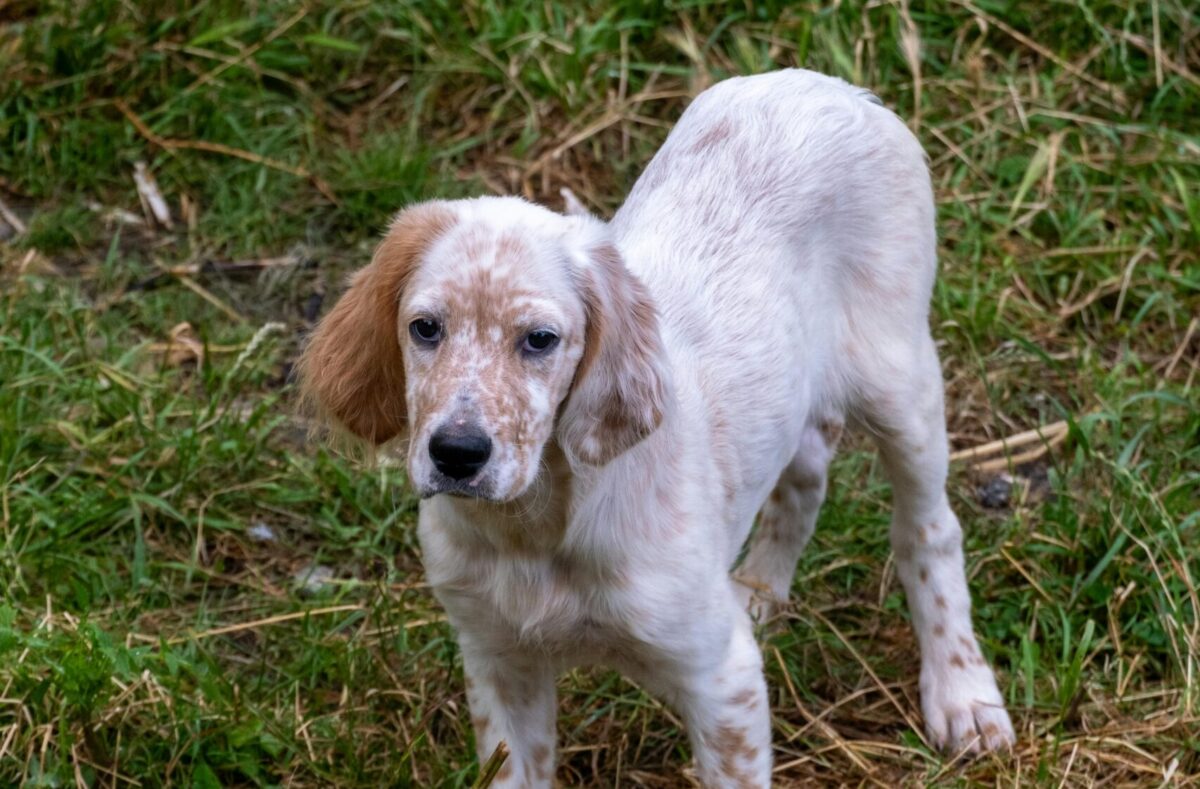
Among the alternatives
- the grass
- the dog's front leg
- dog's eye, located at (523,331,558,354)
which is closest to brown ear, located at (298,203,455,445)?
dog's eye, located at (523,331,558,354)

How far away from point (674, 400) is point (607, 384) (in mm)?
195

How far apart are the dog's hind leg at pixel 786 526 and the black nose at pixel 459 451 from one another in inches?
61.9

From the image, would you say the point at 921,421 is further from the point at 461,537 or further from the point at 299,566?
the point at 299,566

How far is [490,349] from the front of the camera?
2756 millimetres

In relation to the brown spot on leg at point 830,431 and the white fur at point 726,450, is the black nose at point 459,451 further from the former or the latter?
the brown spot on leg at point 830,431

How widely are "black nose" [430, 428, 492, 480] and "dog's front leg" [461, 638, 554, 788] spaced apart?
27.6 inches

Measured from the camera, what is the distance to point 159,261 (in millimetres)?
5574

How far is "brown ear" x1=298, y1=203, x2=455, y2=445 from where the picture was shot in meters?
2.93

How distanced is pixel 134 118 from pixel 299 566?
214cm

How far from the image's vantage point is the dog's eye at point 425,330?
280 cm

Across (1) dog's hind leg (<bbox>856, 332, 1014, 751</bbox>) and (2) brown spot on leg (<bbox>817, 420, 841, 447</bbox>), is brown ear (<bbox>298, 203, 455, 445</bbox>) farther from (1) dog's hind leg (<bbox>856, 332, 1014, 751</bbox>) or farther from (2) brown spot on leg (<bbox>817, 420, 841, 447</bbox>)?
(2) brown spot on leg (<bbox>817, 420, 841, 447</bbox>)

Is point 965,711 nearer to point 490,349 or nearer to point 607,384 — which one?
point 607,384

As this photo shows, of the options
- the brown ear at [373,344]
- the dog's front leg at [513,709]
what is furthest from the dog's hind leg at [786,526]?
the brown ear at [373,344]

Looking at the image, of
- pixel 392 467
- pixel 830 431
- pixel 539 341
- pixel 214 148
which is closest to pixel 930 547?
pixel 830 431
